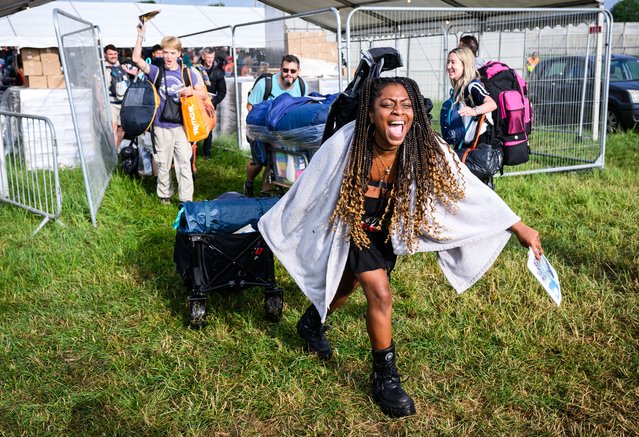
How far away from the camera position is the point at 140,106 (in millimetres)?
7070

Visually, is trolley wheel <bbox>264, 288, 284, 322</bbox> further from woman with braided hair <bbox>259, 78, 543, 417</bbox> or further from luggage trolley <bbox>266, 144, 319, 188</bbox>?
luggage trolley <bbox>266, 144, 319, 188</bbox>

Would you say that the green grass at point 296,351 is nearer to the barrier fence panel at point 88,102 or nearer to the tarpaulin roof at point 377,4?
the barrier fence panel at point 88,102

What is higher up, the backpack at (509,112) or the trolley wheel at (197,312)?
the backpack at (509,112)

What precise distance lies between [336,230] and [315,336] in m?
0.90

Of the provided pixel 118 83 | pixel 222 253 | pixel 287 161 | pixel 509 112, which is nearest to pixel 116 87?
pixel 118 83

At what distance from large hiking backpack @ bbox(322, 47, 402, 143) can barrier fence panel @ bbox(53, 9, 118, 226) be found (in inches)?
130

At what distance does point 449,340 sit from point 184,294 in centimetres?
201

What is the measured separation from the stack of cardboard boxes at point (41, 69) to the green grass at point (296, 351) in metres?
5.13

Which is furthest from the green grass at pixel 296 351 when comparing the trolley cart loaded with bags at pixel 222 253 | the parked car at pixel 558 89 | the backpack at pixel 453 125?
the parked car at pixel 558 89

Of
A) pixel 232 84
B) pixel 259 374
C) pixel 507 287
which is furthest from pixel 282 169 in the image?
pixel 232 84

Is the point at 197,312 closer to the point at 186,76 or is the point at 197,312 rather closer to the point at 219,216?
the point at 219,216

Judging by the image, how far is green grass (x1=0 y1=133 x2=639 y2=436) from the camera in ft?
10.9

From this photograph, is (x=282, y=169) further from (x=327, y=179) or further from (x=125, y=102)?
(x=327, y=179)

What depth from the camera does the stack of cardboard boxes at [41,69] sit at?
407 inches
